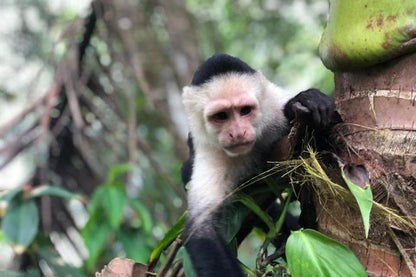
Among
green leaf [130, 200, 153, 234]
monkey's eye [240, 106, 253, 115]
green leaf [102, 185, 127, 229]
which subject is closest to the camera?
monkey's eye [240, 106, 253, 115]

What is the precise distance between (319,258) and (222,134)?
36.9 inches

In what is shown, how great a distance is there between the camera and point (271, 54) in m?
5.62

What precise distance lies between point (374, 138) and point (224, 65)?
102cm

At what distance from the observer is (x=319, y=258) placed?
118 centimetres

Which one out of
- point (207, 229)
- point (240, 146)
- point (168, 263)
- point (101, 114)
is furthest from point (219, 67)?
point (101, 114)

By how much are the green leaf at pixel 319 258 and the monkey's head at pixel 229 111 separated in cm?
81

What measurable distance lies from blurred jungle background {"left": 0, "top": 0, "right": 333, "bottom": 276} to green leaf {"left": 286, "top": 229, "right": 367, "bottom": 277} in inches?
48.8

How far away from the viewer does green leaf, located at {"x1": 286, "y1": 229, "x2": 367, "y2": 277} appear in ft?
3.80

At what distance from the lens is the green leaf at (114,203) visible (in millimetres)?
2623

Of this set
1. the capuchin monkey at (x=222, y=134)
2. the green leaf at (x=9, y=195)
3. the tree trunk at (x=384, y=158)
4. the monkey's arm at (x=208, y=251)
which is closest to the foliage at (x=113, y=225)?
the green leaf at (x=9, y=195)

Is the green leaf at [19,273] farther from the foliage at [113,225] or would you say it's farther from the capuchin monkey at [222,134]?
the capuchin monkey at [222,134]

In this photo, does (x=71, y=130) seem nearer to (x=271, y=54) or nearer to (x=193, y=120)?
(x=193, y=120)

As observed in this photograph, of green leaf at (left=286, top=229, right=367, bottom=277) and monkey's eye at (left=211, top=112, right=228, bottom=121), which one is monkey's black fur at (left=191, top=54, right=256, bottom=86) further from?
green leaf at (left=286, top=229, right=367, bottom=277)

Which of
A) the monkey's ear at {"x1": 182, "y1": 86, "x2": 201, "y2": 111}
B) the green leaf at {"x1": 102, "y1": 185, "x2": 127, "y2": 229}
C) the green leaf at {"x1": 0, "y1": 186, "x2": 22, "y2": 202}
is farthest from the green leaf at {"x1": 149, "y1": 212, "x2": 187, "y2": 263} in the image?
the green leaf at {"x1": 0, "y1": 186, "x2": 22, "y2": 202}
